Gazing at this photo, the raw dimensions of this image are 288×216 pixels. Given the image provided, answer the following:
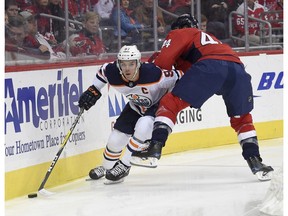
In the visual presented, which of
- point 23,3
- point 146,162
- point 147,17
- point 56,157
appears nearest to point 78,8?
point 23,3

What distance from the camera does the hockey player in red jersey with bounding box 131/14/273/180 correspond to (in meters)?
6.86

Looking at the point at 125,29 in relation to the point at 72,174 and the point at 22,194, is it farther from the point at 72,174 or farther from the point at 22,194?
the point at 22,194

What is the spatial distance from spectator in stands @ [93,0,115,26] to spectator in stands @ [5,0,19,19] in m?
1.67

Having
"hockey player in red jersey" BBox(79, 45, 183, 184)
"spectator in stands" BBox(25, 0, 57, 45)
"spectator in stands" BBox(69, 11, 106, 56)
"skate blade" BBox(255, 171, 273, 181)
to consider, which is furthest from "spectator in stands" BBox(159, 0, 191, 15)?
"skate blade" BBox(255, 171, 273, 181)

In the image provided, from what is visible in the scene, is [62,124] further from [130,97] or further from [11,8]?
[11,8]

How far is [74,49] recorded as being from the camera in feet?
27.2

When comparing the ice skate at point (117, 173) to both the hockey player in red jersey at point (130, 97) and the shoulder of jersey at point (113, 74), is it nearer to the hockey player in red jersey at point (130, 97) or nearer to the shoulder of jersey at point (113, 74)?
the hockey player in red jersey at point (130, 97)

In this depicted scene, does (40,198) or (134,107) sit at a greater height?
(134,107)

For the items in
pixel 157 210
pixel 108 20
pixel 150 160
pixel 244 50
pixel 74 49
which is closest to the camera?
pixel 157 210

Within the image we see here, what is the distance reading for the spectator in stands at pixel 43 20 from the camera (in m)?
7.67

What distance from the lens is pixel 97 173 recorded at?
757 centimetres

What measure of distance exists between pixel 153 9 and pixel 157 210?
404 centimetres

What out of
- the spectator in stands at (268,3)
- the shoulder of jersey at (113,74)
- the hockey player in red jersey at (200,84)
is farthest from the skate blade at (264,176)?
the spectator in stands at (268,3)

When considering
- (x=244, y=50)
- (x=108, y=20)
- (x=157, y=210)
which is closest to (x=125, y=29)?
(x=108, y=20)
